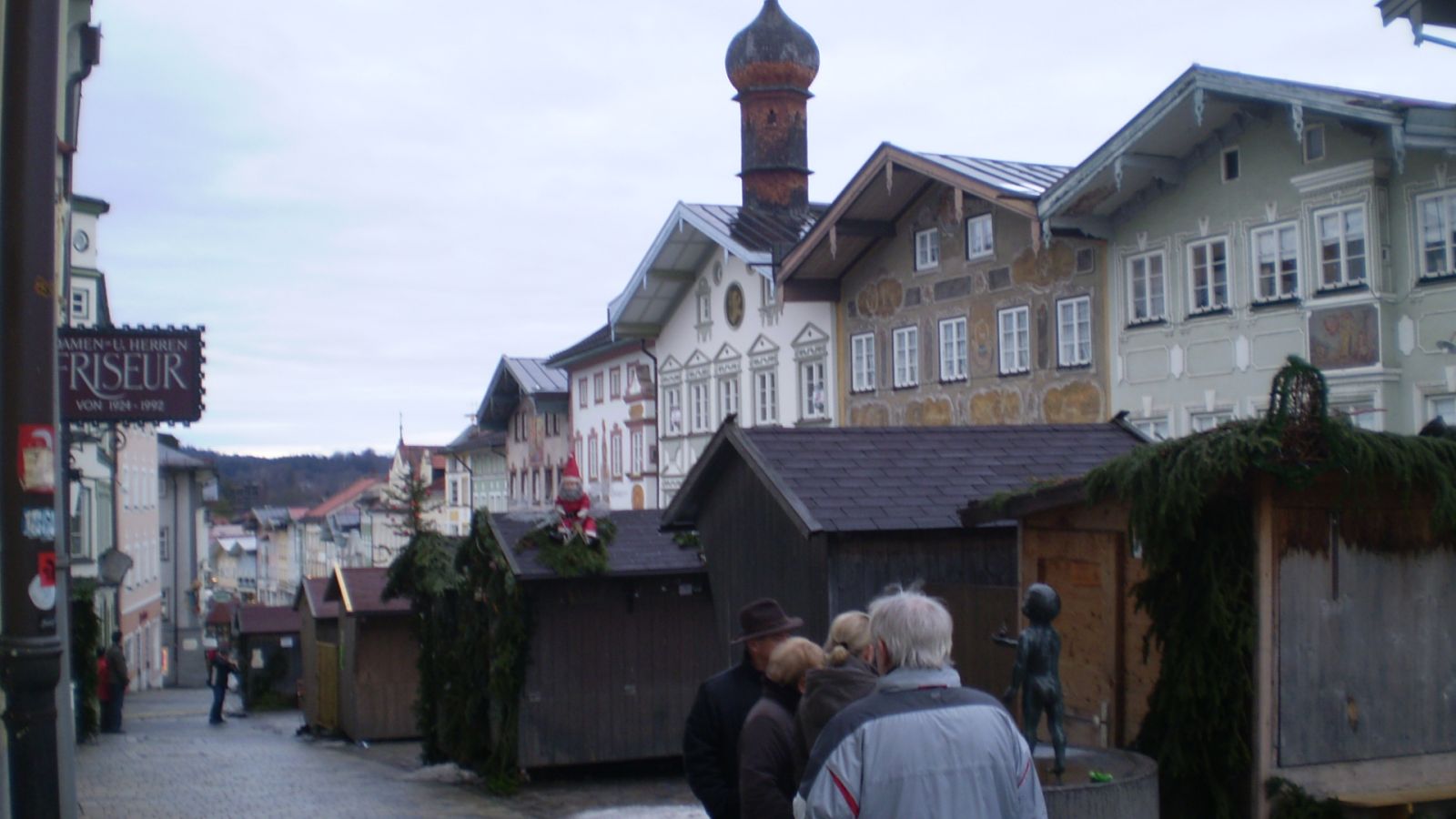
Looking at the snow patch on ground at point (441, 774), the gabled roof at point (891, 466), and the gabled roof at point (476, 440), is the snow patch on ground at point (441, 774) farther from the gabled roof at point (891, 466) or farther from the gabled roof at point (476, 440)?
the gabled roof at point (476, 440)

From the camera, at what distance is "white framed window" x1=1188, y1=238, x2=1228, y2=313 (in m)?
22.1

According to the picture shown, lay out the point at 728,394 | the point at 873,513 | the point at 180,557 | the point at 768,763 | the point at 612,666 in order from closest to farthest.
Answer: the point at 768,763, the point at 873,513, the point at 612,666, the point at 728,394, the point at 180,557

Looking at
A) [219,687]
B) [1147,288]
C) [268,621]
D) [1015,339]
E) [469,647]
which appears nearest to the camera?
[469,647]

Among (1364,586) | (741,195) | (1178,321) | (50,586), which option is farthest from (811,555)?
(741,195)

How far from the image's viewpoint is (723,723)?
6359mm

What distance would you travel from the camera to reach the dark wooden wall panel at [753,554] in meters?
13.8

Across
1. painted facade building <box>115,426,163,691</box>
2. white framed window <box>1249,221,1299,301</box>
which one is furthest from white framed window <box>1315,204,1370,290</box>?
painted facade building <box>115,426,163,691</box>

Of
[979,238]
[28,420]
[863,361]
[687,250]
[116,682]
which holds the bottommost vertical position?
[116,682]

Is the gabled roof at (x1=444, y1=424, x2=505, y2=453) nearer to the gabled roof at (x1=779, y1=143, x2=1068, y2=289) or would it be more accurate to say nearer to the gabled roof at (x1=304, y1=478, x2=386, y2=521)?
the gabled roof at (x1=779, y1=143, x2=1068, y2=289)

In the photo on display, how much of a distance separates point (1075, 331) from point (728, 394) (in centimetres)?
1274

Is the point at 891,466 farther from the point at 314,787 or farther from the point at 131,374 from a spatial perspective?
the point at 314,787

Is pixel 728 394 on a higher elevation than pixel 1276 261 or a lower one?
lower

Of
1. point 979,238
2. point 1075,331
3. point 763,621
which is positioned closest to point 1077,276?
point 1075,331

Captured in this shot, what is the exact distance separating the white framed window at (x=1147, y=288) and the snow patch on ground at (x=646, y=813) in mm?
11285
